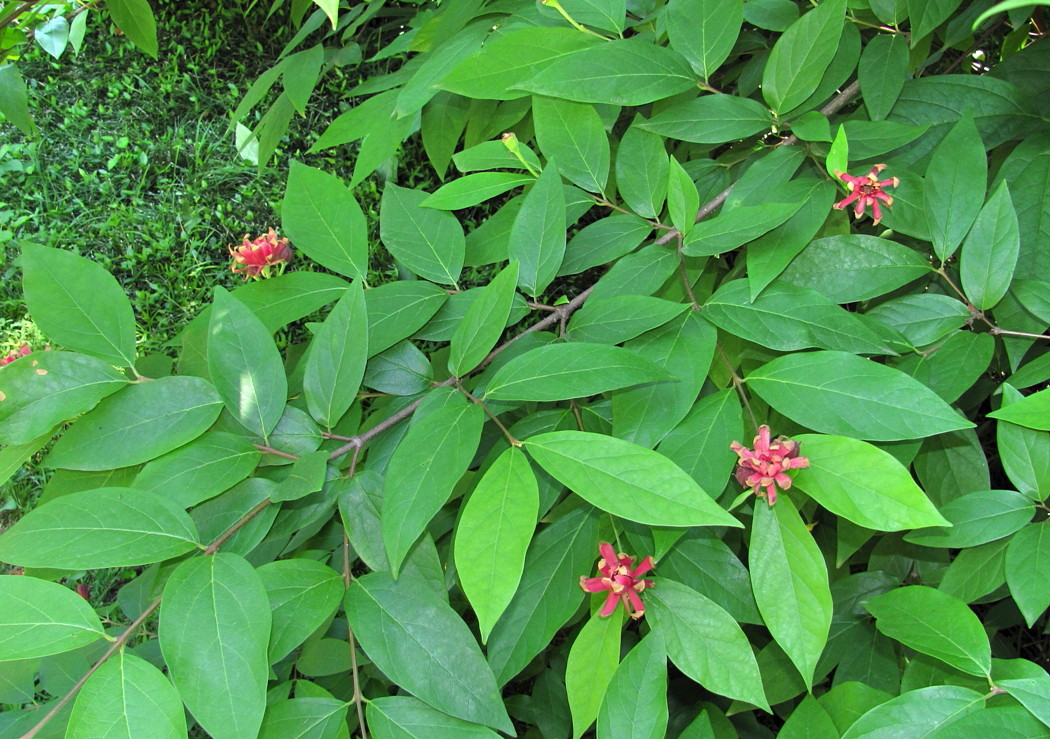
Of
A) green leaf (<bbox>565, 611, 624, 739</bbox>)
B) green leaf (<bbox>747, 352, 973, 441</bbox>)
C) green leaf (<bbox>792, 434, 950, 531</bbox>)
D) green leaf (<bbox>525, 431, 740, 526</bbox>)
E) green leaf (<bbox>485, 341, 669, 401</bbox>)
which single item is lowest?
green leaf (<bbox>565, 611, 624, 739</bbox>)

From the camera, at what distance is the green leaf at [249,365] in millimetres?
691

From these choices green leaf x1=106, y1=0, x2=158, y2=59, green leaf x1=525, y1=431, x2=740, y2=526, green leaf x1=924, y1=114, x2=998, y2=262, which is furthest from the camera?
green leaf x1=106, y1=0, x2=158, y2=59

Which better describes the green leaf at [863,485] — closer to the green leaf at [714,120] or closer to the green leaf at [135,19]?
the green leaf at [714,120]

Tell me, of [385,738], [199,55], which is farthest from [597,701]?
[199,55]

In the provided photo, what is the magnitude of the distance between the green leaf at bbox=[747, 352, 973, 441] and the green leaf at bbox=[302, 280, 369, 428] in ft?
1.13

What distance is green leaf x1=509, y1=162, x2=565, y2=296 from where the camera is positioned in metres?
0.75

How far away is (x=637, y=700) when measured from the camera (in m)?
0.65

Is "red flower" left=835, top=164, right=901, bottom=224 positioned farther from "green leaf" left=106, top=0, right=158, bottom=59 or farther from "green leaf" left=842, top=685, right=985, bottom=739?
"green leaf" left=106, top=0, right=158, bottom=59

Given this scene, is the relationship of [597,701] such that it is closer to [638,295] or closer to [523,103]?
[638,295]

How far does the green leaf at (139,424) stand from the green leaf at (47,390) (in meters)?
0.01

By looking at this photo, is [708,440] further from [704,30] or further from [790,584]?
[704,30]

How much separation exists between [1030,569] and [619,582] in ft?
1.09

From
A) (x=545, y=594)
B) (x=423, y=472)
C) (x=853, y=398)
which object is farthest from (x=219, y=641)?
(x=853, y=398)

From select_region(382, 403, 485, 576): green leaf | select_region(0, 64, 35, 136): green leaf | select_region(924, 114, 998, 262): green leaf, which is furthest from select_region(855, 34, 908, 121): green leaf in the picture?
select_region(0, 64, 35, 136): green leaf
